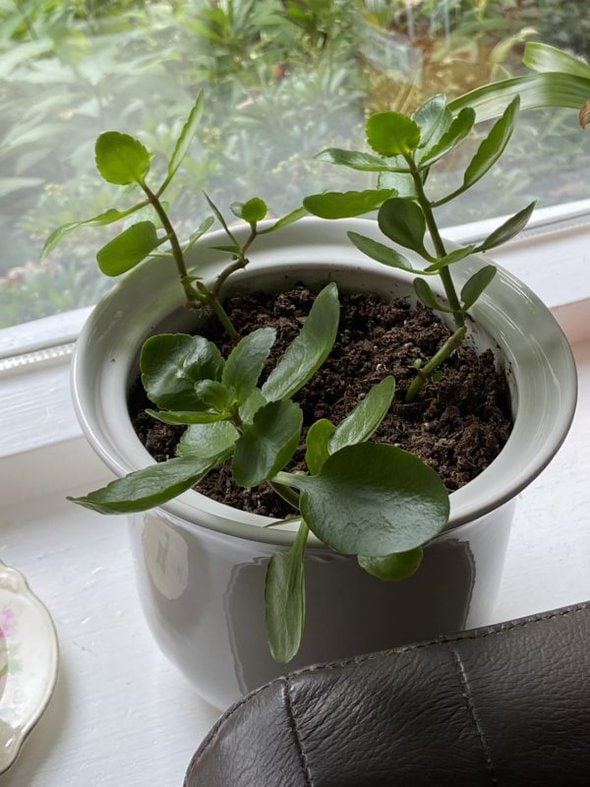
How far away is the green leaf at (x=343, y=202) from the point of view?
19.2 inches

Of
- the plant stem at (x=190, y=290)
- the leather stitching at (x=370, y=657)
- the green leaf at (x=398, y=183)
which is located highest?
the green leaf at (x=398, y=183)

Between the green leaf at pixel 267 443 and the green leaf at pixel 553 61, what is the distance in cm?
41

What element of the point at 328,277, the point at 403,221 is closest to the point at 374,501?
the point at 403,221

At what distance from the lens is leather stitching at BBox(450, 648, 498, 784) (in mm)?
391

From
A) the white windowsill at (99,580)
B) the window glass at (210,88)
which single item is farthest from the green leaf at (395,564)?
the window glass at (210,88)

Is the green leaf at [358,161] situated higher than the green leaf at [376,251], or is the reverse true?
the green leaf at [358,161]

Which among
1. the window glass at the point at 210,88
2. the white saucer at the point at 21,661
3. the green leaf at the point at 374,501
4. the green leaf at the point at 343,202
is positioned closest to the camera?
the green leaf at the point at 374,501

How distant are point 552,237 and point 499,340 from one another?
41 centimetres

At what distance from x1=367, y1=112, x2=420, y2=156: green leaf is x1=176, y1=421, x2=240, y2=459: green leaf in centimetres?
16

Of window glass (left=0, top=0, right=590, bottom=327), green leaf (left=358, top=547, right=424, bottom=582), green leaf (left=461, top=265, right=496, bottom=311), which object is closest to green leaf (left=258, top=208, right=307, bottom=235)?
green leaf (left=461, top=265, right=496, bottom=311)

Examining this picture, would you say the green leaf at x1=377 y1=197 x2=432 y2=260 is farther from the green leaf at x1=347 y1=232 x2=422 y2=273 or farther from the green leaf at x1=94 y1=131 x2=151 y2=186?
the green leaf at x1=94 y1=131 x2=151 y2=186

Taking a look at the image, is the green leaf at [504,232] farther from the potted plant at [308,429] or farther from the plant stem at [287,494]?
the plant stem at [287,494]

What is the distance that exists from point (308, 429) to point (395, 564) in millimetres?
126

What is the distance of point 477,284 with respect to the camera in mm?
506
